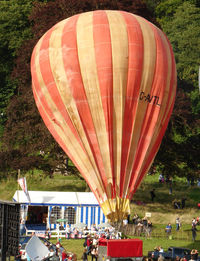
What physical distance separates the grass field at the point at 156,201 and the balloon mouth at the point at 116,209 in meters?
4.93

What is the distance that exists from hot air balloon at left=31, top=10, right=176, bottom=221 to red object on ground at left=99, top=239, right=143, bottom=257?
1891 mm

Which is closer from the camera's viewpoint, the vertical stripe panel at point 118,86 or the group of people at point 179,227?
the vertical stripe panel at point 118,86

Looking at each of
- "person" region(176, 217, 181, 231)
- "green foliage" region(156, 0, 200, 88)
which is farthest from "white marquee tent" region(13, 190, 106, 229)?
"green foliage" region(156, 0, 200, 88)

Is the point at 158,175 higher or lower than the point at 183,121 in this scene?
lower

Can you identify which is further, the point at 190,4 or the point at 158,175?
the point at 190,4

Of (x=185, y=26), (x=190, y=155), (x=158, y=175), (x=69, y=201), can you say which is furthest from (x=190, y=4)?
(x=69, y=201)

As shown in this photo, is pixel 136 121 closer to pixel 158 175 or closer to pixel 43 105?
pixel 43 105

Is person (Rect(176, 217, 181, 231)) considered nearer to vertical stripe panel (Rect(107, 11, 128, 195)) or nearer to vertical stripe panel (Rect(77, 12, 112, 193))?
vertical stripe panel (Rect(107, 11, 128, 195))

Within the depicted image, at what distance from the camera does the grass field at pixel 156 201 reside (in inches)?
1517

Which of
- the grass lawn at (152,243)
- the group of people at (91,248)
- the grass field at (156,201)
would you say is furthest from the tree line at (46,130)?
the group of people at (91,248)

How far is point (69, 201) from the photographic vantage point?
1603 inches

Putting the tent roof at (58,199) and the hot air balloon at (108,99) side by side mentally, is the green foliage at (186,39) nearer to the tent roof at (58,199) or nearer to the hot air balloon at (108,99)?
the tent roof at (58,199)

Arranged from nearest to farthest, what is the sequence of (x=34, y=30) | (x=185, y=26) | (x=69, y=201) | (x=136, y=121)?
1. (x=136, y=121)
2. (x=69, y=201)
3. (x=34, y=30)
4. (x=185, y=26)

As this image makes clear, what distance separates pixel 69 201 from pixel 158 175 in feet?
69.9
